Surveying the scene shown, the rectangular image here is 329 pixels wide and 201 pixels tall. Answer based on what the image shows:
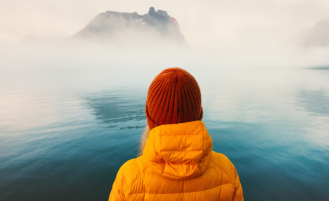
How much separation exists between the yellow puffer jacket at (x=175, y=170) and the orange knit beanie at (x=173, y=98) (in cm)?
16

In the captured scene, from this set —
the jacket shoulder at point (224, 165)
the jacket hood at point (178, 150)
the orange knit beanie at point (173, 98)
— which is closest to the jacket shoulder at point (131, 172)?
the jacket hood at point (178, 150)

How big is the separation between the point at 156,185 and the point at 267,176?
6037 millimetres

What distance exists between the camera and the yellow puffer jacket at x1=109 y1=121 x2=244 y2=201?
1.48m

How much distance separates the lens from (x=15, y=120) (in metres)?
13.2

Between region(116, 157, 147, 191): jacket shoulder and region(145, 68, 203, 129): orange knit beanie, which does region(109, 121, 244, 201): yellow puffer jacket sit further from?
region(145, 68, 203, 129): orange knit beanie

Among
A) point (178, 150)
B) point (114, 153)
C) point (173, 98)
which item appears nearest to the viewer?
point (178, 150)

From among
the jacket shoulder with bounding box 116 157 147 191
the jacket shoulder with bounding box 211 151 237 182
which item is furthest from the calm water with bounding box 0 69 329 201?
the jacket shoulder with bounding box 211 151 237 182

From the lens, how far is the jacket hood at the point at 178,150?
1468 mm

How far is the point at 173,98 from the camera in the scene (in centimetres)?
163

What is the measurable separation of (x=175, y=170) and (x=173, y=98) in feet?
2.08

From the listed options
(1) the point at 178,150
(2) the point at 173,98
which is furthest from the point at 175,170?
(2) the point at 173,98

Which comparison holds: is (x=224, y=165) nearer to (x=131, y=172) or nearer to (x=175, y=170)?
(x=175, y=170)

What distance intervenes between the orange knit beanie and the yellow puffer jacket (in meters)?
0.16

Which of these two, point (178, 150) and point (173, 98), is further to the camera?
point (173, 98)
